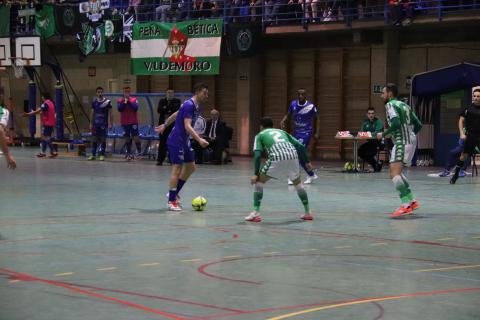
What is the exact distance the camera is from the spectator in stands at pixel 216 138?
96.3ft

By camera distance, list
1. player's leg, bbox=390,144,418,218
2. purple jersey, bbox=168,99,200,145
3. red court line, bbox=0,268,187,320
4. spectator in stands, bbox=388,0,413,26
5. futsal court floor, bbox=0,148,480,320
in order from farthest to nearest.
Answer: spectator in stands, bbox=388,0,413,26 < purple jersey, bbox=168,99,200,145 < player's leg, bbox=390,144,418,218 < futsal court floor, bbox=0,148,480,320 < red court line, bbox=0,268,187,320

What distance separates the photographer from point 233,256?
10609 mm

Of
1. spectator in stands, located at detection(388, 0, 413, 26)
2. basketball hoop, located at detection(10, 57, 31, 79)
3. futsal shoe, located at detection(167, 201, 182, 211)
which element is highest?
spectator in stands, located at detection(388, 0, 413, 26)

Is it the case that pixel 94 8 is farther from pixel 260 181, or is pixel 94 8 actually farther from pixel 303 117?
pixel 260 181

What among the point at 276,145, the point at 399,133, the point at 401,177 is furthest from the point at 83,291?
the point at 399,133

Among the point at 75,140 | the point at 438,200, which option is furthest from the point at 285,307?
the point at 75,140

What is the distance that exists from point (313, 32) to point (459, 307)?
82.4 feet

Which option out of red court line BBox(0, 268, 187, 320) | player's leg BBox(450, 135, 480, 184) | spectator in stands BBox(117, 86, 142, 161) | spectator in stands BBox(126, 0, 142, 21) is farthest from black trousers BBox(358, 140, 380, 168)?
red court line BBox(0, 268, 187, 320)

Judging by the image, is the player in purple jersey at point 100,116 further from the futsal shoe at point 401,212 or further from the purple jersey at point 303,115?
the futsal shoe at point 401,212

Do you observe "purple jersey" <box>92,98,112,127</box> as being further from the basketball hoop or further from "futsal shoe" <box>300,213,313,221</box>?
"futsal shoe" <box>300,213,313,221</box>

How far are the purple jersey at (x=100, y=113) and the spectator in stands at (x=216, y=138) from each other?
329 centimetres

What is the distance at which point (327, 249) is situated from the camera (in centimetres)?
1125

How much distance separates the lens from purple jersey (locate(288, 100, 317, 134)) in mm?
22531

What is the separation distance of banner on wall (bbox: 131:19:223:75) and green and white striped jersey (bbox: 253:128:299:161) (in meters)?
19.0
